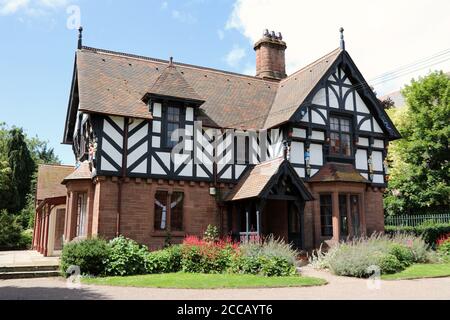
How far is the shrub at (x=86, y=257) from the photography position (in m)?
14.5

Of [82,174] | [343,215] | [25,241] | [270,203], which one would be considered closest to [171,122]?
[82,174]

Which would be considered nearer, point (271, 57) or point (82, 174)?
point (82, 174)

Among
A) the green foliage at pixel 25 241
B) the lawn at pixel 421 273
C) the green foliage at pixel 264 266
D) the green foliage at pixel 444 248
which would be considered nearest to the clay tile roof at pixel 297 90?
the green foliage at pixel 264 266

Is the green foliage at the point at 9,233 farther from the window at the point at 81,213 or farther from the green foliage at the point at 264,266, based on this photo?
the green foliage at the point at 264,266

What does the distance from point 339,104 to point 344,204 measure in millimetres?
5362

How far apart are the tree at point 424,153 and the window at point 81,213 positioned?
23514 millimetres

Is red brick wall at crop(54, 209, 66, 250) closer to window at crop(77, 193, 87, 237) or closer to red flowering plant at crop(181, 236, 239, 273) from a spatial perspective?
window at crop(77, 193, 87, 237)

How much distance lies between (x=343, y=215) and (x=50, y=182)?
18356 mm

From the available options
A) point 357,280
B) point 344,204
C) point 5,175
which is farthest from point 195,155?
point 5,175

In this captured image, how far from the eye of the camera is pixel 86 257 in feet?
47.4

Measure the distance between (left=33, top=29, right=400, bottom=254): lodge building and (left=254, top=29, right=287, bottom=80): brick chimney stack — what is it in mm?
3555

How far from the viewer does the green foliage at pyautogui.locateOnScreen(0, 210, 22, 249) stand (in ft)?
109

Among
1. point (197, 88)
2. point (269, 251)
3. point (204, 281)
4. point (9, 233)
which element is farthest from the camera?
point (9, 233)

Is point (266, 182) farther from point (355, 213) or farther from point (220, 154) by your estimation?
point (355, 213)
